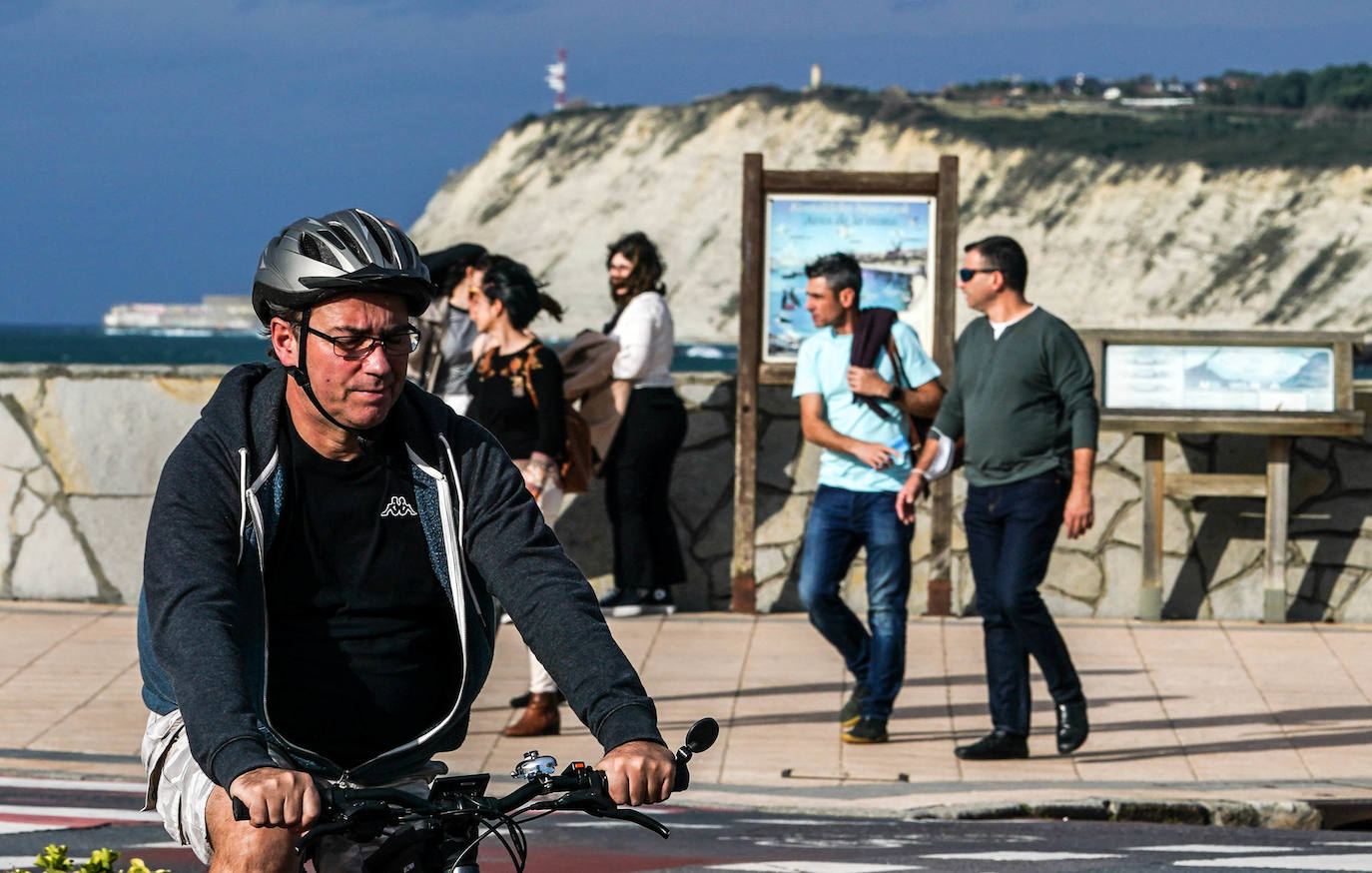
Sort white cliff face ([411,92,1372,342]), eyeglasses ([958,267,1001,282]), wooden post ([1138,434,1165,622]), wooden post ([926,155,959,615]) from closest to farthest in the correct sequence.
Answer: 1. eyeglasses ([958,267,1001,282])
2. wooden post ([1138,434,1165,622])
3. wooden post ([926,155,959,615])
4. white cliff face ([411,92,1372,342])

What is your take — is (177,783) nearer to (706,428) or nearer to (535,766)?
(535,766)

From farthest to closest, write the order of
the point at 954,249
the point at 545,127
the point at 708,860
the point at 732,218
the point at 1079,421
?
the point at 545,127, the point at 732,218, the point at 954,249, the point at 1079,421, the point at 708,860

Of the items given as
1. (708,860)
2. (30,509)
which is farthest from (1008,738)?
(30,509)

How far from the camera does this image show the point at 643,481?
425 inches

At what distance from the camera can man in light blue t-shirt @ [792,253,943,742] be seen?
8.11 meters

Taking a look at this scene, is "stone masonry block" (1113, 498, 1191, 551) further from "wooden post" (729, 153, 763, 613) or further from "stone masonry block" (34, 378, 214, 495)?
"stone masonry block" (34, 378, 214, 495)

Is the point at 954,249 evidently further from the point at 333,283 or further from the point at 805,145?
the point at 805,145

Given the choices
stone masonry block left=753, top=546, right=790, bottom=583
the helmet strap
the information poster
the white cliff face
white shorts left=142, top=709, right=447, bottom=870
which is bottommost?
the white cliff face

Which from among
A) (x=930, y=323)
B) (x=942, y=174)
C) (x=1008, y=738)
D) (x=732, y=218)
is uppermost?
(x=942, y=174)

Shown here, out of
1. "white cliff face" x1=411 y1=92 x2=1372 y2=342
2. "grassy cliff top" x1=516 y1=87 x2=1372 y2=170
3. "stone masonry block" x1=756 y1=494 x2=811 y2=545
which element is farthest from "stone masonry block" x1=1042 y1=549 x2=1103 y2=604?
"grassy cliff top" x1=516 y1=87 x2=1372 y2=170

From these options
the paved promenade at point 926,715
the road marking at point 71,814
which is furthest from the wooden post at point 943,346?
the road marking at point 71,814

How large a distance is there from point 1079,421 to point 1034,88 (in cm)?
18086

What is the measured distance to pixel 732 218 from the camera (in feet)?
469

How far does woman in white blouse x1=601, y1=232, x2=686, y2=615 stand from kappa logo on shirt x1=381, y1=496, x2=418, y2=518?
7.16 m
